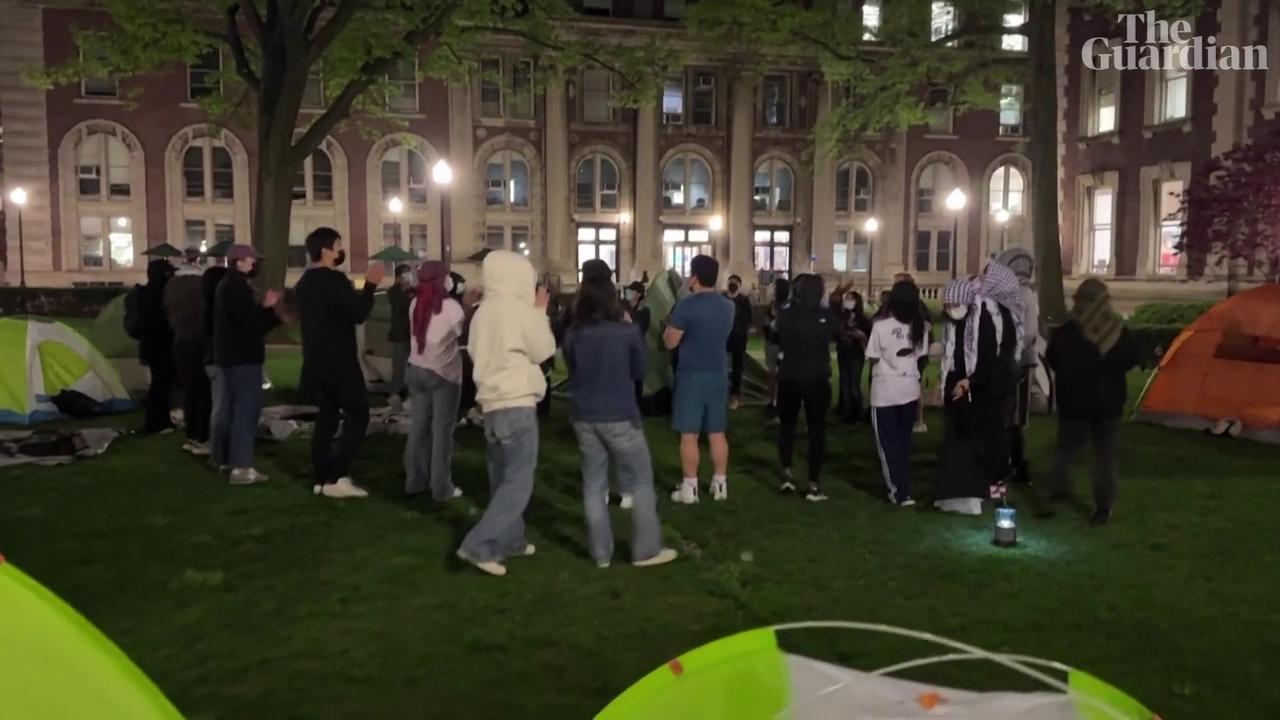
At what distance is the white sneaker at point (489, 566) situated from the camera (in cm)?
661

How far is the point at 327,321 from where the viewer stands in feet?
26.3

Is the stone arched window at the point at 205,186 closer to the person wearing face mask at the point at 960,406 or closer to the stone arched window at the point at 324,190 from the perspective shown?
the stone arched window at the point at 324,190

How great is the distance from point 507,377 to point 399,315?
21.1 feet

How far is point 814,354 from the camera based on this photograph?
8.66 meters

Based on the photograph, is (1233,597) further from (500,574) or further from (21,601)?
(21,601)

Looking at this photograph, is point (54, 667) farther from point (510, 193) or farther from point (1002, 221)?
point (1002, 221)

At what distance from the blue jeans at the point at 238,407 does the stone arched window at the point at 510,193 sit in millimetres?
35221

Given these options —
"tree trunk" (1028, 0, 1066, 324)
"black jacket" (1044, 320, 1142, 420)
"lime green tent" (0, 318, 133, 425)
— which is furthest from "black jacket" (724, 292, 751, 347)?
"lime green tent" (0, 318, 133, 425)

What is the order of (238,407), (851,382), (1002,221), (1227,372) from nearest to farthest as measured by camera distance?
(238,407) → (1227,372) → (851,382) → (1002,221)

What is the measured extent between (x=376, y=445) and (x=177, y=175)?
3473cm

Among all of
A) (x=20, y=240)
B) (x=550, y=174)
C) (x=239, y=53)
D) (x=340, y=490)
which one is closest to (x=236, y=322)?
(x=340, y=490)

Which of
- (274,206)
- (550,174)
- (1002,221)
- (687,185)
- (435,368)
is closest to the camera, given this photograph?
(435,368)

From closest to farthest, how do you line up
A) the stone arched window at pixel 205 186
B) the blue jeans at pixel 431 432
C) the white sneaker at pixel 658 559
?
the white sneaker at pixel 658 559, the blue jeans at pixel 431 432, the stone arched window at pixel 205 186

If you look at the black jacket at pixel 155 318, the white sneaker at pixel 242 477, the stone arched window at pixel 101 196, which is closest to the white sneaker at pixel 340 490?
the white sneaker at pixel 242 477
